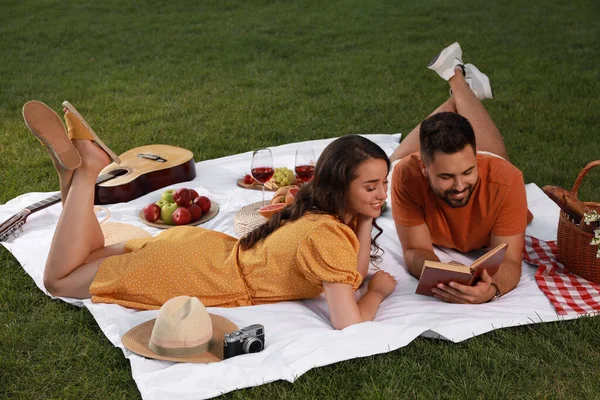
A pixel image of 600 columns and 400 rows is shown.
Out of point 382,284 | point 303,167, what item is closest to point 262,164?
point 303,167

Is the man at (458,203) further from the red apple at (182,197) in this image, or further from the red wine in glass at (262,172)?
the red apple at (182,197)

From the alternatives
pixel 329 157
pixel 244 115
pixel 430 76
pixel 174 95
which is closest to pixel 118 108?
A: pixel 174 95

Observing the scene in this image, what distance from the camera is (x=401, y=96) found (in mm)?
8438

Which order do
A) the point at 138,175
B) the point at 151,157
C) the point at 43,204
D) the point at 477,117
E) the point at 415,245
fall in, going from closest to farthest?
1. the point at 415,245
2. the point at 43,204
3. the point at 477,117
4. the point at 138,175
5. the point at 151,157

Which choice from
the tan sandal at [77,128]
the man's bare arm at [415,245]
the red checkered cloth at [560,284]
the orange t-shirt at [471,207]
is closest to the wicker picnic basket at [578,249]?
the red checkered cloth at [560,284]

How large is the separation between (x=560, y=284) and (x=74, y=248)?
8.54 feet

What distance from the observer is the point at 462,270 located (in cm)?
378

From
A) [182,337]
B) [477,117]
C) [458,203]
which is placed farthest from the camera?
[477,117]

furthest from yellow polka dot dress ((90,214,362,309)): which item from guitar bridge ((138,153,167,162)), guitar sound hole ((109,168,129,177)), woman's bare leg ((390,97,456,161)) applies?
woman's bare leg ((390,97,456,161))

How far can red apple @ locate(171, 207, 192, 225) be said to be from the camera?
505 centimetres

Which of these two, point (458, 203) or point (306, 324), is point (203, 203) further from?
point (458, 203)

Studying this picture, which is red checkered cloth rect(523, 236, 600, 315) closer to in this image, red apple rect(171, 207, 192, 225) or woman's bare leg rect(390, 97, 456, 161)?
woman's bare leg rect(390, 97, 456, 161)

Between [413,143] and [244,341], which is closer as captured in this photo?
[244,341]

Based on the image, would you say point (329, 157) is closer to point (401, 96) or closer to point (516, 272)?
point (516, 272)
